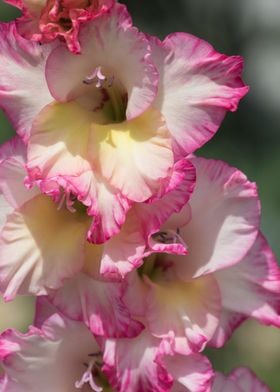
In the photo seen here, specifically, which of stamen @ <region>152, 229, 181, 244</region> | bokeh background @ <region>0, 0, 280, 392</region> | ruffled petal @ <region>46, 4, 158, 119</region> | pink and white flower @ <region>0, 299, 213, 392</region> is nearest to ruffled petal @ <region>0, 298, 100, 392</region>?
pink and white flower @ <region>0, 299, 213, 392</region>

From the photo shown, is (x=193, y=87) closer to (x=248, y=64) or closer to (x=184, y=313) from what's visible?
(x=184, y=313)

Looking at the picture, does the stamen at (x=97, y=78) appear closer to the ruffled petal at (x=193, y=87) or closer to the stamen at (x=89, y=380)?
the ruffled petal at (x=193, y=87)

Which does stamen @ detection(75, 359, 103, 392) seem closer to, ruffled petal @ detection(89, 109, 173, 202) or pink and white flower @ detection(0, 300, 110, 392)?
pink and white flower @ detection(0, 300, 110, 392)

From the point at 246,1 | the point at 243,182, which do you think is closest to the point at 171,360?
the point at 243,182

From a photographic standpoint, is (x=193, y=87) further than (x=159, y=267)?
No

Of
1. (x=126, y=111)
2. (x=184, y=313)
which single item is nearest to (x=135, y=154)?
(x=126, y=111)

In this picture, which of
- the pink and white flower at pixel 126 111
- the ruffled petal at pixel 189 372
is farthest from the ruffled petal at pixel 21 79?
the ruffled petal at pixel 189 372
